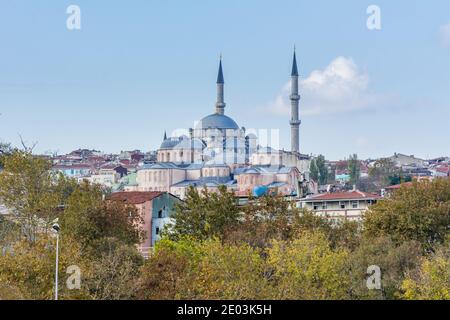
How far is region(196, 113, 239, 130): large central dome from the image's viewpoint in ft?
270

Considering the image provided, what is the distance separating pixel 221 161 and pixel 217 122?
8338mm

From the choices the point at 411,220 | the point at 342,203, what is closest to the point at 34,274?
the point at 411,220

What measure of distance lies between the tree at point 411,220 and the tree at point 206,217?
4.14 meters

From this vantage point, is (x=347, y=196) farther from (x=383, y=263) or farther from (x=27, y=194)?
(x=27, y=194)

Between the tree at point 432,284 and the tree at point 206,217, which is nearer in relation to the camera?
the tree at point 432,284

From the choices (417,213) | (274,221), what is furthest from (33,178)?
(417,213)

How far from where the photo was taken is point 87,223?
24.1 meters

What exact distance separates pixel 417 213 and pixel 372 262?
18.8 feet

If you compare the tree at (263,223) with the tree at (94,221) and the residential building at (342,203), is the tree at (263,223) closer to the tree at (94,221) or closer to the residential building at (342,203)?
the tree at (94,221)

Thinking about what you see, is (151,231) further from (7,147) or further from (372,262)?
(372,262)

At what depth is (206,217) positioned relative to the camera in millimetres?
26641

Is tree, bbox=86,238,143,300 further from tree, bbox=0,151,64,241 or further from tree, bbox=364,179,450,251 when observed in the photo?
tree, bbox=364,179,450,251

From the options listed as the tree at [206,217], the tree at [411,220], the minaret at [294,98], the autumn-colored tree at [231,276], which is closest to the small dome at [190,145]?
the minaret at [294,98]

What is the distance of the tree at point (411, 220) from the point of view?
26000mm
